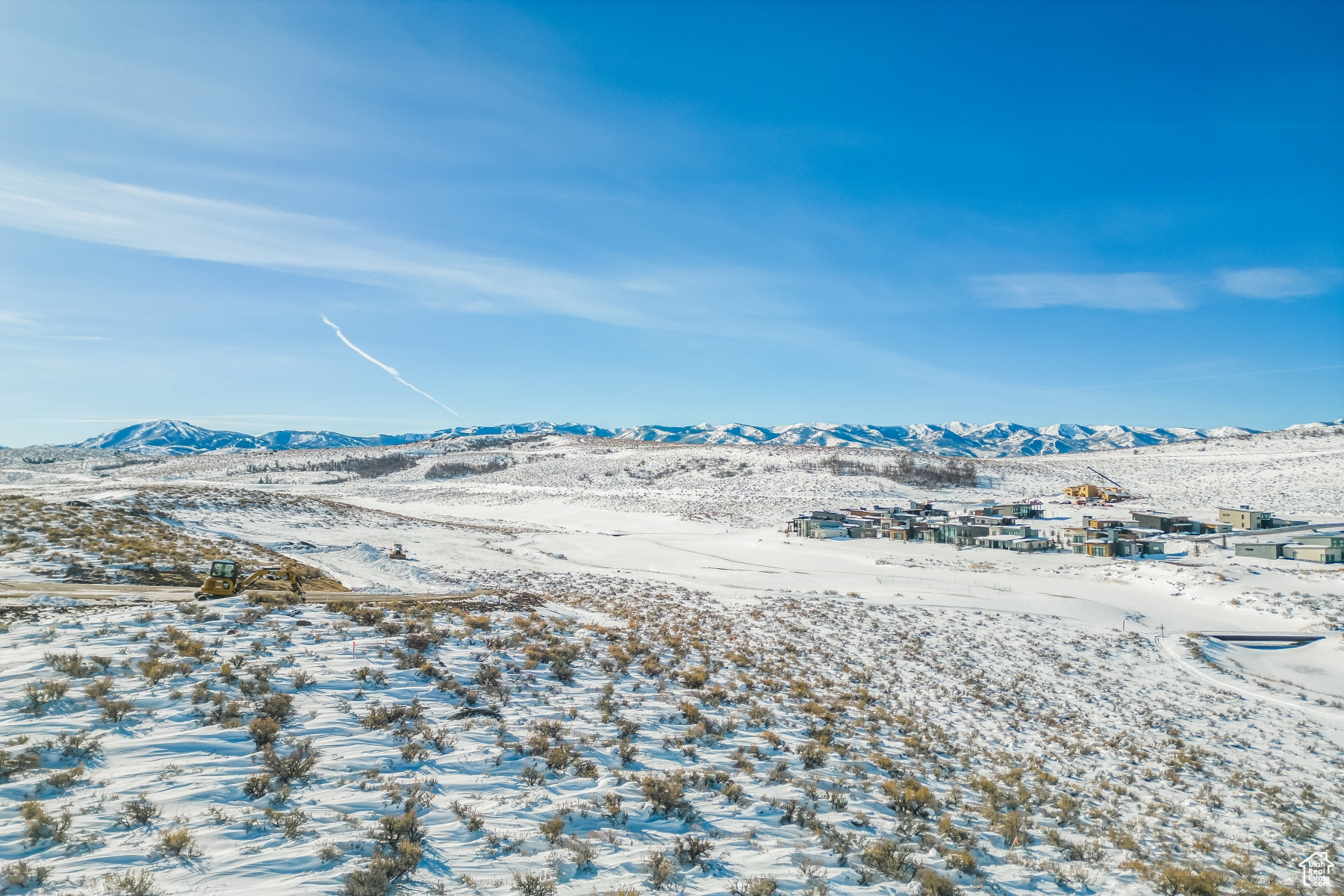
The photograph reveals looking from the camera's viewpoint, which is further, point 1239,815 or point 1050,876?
point 1239,815

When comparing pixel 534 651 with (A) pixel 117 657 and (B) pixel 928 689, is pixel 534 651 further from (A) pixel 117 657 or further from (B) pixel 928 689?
(B) pixel 928 689

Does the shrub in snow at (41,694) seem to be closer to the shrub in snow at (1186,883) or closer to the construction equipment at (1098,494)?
the shrub in snow at (1186,883)

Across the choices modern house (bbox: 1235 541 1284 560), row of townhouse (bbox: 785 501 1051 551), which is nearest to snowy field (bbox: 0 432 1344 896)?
Answer: modern house (bbox: 1235 541 1284 560)

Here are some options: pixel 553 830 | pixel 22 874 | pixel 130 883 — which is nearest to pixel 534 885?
pixel 553 830

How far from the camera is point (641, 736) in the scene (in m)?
11.1

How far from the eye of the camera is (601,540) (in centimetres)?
5028

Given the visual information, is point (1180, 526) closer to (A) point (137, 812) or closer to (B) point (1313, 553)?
(B) point (1313, 553)

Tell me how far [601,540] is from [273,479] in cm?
8934

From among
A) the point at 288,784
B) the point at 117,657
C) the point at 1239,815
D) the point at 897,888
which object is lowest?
the point at 1239,815

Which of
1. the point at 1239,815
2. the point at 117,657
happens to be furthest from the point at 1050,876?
the point at 117,657

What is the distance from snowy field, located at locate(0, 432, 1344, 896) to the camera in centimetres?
695

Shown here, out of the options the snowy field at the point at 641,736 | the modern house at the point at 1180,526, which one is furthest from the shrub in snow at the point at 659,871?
the modern house at the point at 1180,526

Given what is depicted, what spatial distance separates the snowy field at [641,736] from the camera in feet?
22.8

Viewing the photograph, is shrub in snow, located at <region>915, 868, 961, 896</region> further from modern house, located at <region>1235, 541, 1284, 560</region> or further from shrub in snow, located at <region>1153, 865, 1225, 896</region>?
modern house, located at <region>1235, 541, 1284, 560</region>
